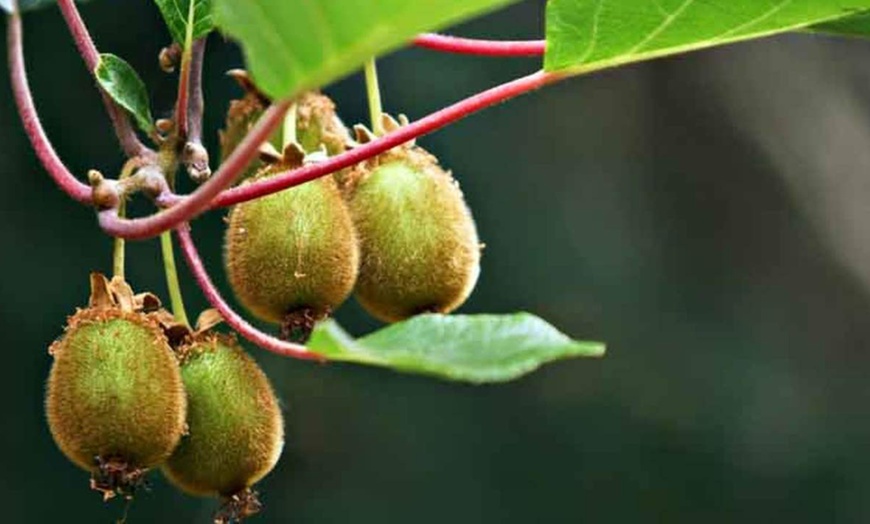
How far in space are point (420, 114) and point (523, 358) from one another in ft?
9.63

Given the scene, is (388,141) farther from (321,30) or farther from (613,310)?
(613,310)

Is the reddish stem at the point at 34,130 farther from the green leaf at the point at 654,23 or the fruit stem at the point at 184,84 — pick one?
the green leaf at the point at 654,23

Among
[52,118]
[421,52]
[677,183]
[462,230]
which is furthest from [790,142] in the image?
[462,230]

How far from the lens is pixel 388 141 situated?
0.84 m

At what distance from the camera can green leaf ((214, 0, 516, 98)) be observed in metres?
0.58

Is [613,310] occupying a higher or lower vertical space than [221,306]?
lower

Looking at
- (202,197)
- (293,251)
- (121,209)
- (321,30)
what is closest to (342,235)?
(293,251)

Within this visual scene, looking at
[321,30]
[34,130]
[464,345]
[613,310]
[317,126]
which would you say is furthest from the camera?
[613,310]

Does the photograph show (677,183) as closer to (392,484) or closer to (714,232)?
(714,232)

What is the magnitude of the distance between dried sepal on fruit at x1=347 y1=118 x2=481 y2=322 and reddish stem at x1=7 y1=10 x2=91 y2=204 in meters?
0.19

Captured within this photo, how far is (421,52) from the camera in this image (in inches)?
147

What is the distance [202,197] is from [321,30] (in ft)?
0.47

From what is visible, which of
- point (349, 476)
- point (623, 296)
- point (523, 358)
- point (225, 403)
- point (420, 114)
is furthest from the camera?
point (623, 296)

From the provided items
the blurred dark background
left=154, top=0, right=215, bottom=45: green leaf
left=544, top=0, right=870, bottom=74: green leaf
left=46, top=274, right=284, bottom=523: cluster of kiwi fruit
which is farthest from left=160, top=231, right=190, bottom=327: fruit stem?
the blurred dark background
